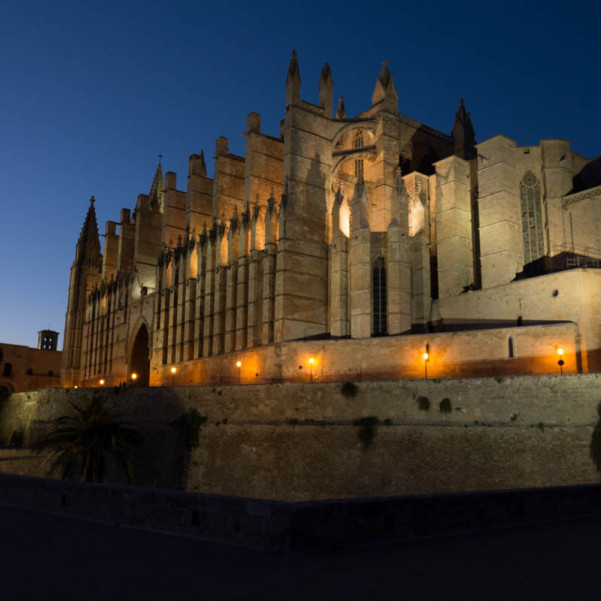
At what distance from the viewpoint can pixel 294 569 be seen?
20.5ft

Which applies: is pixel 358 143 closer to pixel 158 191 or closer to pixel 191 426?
pixel 191 426

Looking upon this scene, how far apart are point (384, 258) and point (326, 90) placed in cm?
1096

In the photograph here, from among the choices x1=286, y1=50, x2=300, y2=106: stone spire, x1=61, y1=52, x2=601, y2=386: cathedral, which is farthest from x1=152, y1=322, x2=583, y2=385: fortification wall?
x1=286, y1=50, x2=300, y2=106: stone spire

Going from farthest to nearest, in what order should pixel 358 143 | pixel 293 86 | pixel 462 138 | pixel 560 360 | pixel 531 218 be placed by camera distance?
pixel 462 138 → pixel 358 143 → pixel 293 86 → pixel 531 218 → pixel 560 360

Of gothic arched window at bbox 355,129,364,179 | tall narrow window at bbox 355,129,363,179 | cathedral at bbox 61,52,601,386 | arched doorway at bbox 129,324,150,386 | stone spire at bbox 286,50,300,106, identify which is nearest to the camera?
cathedral at bbox 61,52,601,386

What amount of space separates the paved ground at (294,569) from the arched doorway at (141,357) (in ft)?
127

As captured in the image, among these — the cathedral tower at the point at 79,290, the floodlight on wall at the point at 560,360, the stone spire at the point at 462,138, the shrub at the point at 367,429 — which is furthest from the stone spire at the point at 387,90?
the cathedral tower at the point at 79,290

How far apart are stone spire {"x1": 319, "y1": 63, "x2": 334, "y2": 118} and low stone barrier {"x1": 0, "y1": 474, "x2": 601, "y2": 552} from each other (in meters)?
27.9

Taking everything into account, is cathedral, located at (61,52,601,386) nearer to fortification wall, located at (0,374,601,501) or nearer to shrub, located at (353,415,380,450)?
fortification wall, located at (0,374,601,501)

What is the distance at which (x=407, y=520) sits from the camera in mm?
8086

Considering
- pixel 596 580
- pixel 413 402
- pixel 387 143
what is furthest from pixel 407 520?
pixel 387 143

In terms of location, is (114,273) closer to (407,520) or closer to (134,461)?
(134,461)

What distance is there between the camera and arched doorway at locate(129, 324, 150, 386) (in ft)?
152

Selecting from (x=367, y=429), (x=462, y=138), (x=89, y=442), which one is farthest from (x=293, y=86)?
(x=89, y=442)
